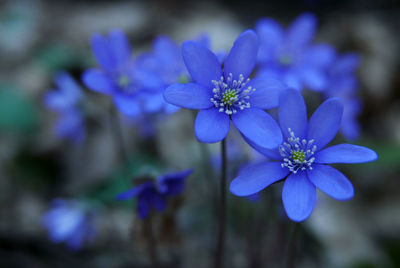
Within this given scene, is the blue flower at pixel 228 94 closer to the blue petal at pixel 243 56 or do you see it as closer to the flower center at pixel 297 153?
the blue petal at pixel 243 56

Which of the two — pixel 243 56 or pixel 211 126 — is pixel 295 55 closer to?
pixel 243 56

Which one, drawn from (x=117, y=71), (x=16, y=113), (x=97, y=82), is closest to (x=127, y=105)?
A: (x=97, y=82)

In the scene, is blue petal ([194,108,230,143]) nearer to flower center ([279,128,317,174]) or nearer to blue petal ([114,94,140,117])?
flower center ([279,128,317,174])

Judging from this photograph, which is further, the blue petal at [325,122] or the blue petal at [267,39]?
the blue petal at [267,39]

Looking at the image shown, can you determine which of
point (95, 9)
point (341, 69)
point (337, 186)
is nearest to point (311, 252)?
point (341, 69)

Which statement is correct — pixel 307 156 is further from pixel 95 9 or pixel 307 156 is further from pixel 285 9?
pixel 95 9

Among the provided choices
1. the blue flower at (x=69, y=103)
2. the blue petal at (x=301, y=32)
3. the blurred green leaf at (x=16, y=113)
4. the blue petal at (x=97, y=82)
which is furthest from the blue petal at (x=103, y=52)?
the blurred green leaf at (x=16, y=113)
